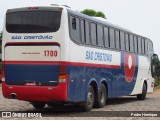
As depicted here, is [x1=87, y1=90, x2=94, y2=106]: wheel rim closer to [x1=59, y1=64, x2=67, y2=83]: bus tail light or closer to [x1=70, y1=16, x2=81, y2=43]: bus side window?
[x1=70, y1=16, x2=81, y2=43]: bus side window

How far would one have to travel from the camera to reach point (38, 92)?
1583 cm

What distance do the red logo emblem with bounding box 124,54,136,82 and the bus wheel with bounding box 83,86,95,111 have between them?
16.2 feet

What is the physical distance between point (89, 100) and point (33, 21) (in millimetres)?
3492

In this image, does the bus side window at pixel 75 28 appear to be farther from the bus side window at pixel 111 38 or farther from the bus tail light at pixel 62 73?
the bus side window at pixel 111 38

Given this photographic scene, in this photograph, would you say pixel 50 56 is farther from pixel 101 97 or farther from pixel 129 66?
pixel 129 66

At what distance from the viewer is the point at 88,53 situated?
57.7 feet

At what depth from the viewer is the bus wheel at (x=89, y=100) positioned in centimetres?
1729

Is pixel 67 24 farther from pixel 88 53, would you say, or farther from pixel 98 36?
pixel 98 36

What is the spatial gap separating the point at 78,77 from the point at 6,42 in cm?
259

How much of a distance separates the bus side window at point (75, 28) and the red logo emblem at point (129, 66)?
20.3 feet

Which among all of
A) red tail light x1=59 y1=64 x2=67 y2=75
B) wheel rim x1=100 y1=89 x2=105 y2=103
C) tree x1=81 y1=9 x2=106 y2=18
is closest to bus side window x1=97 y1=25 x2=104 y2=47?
wheel rim x1=100 y1=89 x2=105 y2=103

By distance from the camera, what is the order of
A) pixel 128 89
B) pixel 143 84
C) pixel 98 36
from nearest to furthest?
pixel 98 36
pixel 128 89
pixel 143 84

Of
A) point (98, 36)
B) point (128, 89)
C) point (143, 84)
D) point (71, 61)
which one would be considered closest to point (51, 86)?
point (71, 61)

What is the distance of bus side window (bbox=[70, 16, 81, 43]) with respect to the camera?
16.3m
